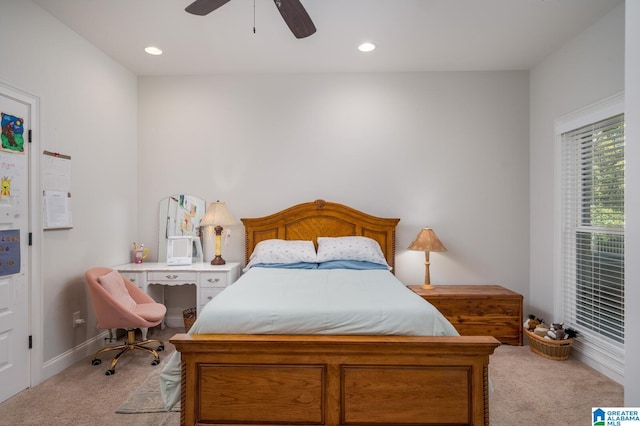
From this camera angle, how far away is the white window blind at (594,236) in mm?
2861

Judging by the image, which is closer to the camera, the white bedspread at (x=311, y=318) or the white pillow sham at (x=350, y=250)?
the white bedspread at (x=311, y=318)

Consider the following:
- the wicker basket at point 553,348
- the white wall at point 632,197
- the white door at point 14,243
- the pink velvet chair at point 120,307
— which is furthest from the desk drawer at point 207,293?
the white wall at point 632,197

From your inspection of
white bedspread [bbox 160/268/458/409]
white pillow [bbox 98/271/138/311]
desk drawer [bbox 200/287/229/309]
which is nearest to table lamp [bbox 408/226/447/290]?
white bedspread [bbox 160/268/458/409]

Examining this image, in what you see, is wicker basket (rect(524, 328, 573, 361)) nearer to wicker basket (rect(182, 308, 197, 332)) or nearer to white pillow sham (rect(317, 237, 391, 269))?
white pillow sham (rect(317, 237, 391, 269))

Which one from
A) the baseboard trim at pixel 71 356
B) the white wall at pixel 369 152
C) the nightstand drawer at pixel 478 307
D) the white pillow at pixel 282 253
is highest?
the white wall at pixel 369 152

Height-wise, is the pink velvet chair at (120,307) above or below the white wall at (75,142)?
below

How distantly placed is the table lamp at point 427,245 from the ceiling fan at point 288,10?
7.51ft

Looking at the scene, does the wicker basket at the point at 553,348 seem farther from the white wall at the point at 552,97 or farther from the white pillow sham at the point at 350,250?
the white pillow sham at the point at 350,250

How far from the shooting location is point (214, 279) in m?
3.60

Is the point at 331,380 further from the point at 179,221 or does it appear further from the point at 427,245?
the point at 179,221

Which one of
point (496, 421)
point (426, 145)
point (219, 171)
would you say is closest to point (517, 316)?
point (496, 421)

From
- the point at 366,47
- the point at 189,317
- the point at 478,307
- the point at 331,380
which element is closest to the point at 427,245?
the point at 478,307

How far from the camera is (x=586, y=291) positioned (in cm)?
322

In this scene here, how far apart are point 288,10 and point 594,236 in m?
3.03
